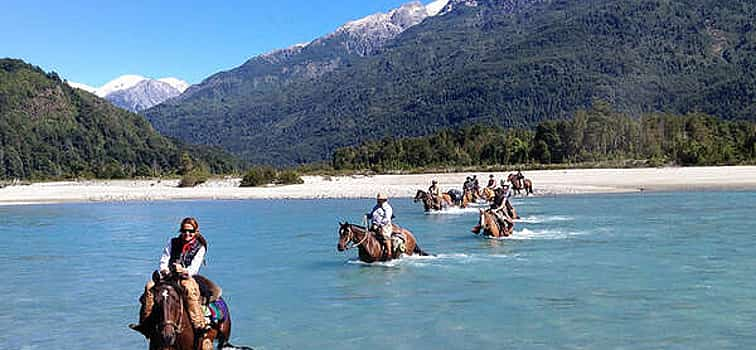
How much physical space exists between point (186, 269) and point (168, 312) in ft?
2.60

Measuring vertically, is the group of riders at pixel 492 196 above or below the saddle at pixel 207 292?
above

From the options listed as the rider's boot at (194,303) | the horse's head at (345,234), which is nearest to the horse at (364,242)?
the horse's head at (345,234)

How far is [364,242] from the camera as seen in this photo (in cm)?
1936

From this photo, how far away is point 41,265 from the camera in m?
22.1

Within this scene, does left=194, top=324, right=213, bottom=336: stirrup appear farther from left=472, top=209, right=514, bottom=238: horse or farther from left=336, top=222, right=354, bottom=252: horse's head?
left=472, top=209, right=514, bottom=238: horse

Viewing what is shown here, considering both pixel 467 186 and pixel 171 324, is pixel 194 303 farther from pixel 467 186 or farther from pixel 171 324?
pixel 467 186

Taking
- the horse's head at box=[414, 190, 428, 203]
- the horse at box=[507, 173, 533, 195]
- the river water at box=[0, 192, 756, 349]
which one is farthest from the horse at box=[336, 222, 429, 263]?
the horse at box=[507, 173, 533, 195]

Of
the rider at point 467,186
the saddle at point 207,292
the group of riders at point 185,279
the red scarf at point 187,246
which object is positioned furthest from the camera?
the rider at point 467,186

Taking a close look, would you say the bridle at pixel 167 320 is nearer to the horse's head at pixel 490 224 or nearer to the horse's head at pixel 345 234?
the horse's head at pixel 345 234

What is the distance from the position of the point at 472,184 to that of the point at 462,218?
937cm

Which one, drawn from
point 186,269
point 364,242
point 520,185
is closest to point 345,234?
point 364,242

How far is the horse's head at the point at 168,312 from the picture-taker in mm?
9055

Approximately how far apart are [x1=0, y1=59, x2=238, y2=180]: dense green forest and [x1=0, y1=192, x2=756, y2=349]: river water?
328 ft

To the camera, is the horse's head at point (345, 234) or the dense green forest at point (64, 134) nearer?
the horse's head at point (345, 234)
